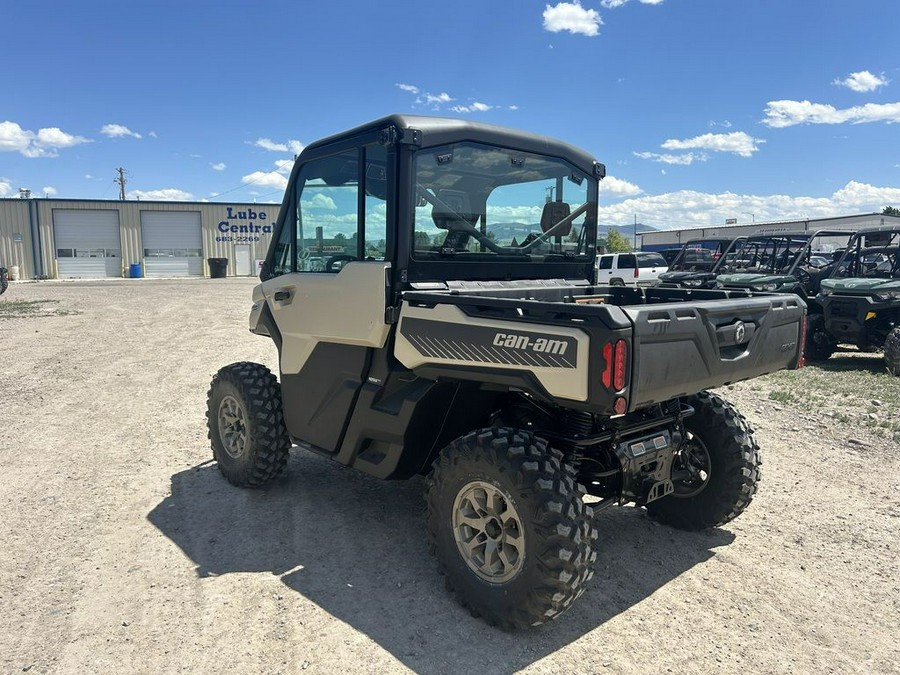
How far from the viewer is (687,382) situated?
2939 millimetres

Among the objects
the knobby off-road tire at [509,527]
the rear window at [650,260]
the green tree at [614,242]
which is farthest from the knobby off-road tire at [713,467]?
the green tree at [614,242]

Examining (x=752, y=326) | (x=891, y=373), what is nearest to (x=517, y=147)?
(x=752, y=326)

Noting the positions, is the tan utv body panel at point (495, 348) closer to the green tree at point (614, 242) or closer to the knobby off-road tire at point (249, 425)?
the knobby off-road tire at point (249, 425)

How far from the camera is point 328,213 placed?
4223 millimetres

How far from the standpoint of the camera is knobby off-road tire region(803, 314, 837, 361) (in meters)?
10.4

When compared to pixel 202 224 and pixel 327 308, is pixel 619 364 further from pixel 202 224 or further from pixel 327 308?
pixel 202 224

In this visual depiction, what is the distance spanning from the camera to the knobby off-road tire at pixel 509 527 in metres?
2.86

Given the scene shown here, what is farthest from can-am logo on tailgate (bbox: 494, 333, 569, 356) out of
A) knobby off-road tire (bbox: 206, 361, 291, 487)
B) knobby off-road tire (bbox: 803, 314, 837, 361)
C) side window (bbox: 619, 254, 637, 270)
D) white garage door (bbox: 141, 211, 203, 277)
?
white garage door (bbox: 141, 211, 203, 277)

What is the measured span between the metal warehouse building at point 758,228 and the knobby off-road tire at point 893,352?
1809cm

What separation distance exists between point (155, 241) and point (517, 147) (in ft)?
138

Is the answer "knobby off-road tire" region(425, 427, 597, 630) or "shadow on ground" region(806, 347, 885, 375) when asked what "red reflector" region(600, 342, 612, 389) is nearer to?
"knobby off-road tire" region(425, 427, 597, 630)

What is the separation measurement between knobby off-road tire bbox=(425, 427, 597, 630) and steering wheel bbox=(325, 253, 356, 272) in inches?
55.6

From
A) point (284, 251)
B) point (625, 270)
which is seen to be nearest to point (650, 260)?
point (625, 270)

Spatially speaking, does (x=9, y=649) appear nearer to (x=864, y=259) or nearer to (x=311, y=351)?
(x=311, y=351)
